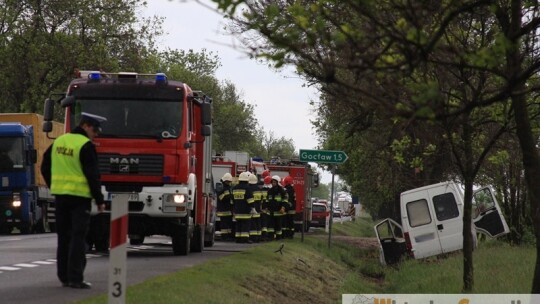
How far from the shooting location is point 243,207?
88.8 feet

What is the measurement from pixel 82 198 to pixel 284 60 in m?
4.81

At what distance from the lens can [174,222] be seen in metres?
20.1

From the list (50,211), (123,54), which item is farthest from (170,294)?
(123,54)

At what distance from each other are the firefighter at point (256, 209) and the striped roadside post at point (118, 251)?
18974 mm

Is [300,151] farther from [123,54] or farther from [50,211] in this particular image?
[123,54]

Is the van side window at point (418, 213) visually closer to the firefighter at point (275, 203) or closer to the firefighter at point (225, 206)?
the firefighter at point (275, 203)

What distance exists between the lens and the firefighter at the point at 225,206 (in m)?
28.0

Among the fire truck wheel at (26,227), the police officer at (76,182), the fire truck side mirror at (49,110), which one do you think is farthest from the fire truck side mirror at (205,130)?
the fire truck wheel at (26,227)

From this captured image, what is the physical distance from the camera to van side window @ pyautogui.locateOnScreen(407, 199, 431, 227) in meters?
27.8

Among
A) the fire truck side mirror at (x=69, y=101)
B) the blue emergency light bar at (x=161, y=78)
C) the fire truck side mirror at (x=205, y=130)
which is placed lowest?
the fire truck side mirror at (x=205, y=130)

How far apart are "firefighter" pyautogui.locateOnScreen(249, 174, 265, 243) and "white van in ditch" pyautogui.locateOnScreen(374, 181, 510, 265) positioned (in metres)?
3.63

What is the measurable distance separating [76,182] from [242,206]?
49.5ft

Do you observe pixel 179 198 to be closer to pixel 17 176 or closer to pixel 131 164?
pixel 131 164

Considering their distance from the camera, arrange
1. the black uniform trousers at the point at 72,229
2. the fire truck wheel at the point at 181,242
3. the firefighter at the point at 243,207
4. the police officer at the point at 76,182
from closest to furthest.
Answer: the police officer at the point at 76,182 < the black uniform trousers at the point at 72,229 < the fire truck wheel at the point at 181,242 < the firefighter at the point at 243,207
